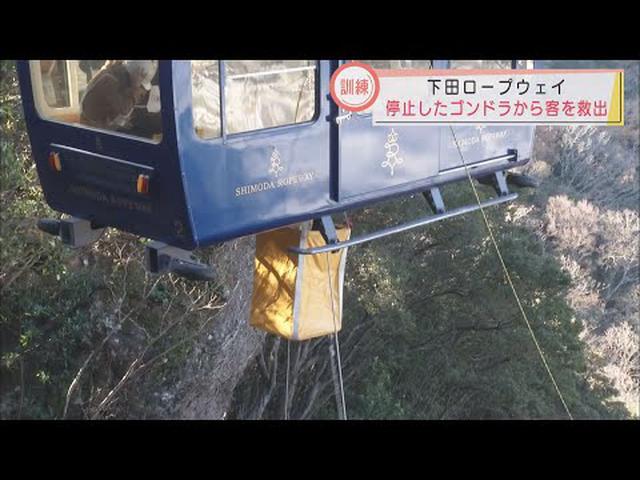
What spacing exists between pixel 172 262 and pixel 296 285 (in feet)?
3.53

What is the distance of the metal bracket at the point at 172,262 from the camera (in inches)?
222

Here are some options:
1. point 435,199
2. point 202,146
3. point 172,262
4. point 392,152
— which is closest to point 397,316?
point 435,199

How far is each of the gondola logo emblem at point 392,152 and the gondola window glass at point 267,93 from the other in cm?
62

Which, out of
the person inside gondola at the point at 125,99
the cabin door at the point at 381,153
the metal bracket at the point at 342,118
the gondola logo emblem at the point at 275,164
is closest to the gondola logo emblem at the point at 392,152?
the cabin door at the point at 381,153

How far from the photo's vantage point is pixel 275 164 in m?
5.64

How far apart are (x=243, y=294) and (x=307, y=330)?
5392mm

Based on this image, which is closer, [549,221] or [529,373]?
[529,373]

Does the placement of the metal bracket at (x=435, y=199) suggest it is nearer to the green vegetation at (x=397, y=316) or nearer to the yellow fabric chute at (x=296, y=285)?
the yellow fabric chute at (x=296, y=285)

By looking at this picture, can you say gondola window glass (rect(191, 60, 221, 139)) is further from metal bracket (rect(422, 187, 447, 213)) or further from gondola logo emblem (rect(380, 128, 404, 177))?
metal bracket (rect(422, 187, 447, 213))

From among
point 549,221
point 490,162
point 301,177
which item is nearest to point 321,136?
point 301,177

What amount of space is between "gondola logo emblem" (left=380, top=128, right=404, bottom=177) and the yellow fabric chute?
0.49 metres

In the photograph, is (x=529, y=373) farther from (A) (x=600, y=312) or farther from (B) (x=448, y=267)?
(A) (x=600, y=312)

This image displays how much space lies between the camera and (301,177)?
19.0 ft
